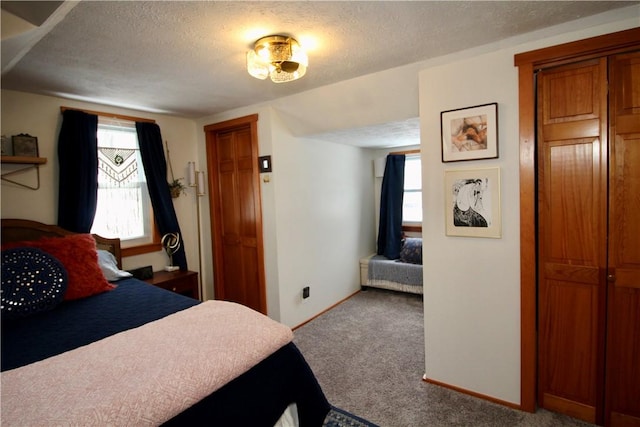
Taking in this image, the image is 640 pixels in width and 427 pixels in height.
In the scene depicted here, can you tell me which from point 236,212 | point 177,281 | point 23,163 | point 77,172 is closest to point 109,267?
point 177,281

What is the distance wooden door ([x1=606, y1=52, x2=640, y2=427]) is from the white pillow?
3.39 metres

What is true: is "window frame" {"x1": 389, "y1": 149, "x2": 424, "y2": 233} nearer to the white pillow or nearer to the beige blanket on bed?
the beige blanket on bed

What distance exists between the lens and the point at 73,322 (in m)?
1.79

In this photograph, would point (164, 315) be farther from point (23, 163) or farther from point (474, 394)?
point (474, 394)

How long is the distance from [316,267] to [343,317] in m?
0.64

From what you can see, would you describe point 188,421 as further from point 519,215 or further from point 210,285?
point 210,285

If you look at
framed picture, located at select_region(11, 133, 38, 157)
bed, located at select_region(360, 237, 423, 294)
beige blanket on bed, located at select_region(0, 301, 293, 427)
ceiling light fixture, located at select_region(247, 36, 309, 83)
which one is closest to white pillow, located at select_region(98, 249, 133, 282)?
framed picture, located at select_region(11, 133, 38, 157)

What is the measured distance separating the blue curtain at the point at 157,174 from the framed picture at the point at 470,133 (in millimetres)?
2762

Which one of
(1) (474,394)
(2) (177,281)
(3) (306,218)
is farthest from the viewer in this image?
(3) (306,218)

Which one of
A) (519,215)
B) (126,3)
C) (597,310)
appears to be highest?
(126,3)

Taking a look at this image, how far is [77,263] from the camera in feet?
7.44

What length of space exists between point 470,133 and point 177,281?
2903 mm

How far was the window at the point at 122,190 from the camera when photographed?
3.07 metres

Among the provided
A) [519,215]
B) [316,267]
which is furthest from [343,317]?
[519,215]
